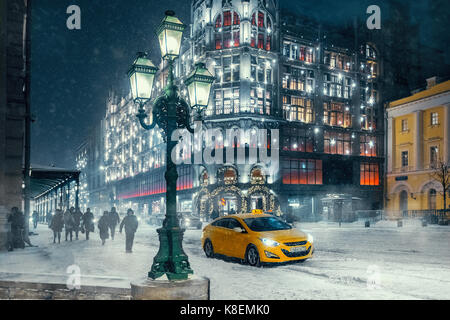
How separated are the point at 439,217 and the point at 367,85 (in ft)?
85.9

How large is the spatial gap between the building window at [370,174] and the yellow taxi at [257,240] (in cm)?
4678

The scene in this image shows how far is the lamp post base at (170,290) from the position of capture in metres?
6.75

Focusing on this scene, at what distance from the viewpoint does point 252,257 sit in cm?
1270

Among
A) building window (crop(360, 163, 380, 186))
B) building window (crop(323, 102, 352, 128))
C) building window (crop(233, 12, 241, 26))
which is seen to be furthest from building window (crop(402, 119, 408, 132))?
building window (crop(233, 12, 241, 26))

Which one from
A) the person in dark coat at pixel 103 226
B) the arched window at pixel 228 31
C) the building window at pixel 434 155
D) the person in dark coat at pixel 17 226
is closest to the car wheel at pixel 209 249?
the person in dark coat at pixel 17 226

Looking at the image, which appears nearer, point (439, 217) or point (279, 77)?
point (439, 217)

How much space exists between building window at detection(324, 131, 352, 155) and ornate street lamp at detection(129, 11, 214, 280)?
1941 inches

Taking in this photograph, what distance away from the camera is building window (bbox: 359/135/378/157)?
192 ft

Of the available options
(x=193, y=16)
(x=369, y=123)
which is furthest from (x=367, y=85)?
(x=193, y=16)

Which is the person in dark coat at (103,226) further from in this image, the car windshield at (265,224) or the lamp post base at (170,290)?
the lamp post base at (170,290)

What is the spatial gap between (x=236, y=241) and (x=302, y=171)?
41295 millimetres

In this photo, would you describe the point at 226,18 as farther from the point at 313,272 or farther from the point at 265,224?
the point at 313,272

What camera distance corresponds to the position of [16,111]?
18.8 metres

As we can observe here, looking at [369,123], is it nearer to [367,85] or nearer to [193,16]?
[367,85]
